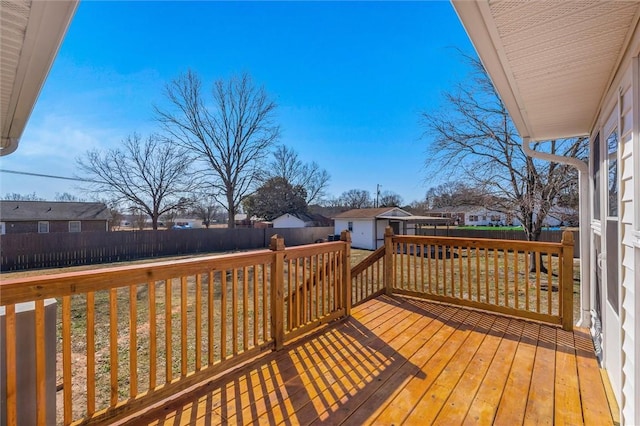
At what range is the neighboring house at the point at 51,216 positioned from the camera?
786 inches

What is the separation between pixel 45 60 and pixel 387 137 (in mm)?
15835

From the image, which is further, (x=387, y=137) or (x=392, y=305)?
(x=387, y=137)

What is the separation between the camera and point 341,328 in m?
3.17

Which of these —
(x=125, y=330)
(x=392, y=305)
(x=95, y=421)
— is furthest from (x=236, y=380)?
(x=125, y=330)

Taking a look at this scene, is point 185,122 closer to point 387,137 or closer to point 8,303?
point 387,137

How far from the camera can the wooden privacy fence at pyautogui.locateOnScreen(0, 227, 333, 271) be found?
1220 cm

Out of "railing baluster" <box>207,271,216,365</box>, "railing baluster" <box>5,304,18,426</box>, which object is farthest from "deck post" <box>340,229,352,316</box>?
"railing baluster" <box>5,304,18,426</box>

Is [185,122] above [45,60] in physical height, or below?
above

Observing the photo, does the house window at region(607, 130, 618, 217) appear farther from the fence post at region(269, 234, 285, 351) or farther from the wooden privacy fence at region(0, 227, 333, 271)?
the wooden privacy fence at region(0, 227, 333, 271)

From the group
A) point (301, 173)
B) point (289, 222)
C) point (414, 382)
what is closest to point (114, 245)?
point (289, 222)

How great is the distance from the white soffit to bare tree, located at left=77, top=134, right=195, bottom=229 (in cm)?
2056

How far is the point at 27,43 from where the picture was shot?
A: 1515 mm

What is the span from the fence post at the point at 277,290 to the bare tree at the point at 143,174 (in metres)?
19.3

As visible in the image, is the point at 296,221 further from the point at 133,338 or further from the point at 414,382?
the point at 133,338
